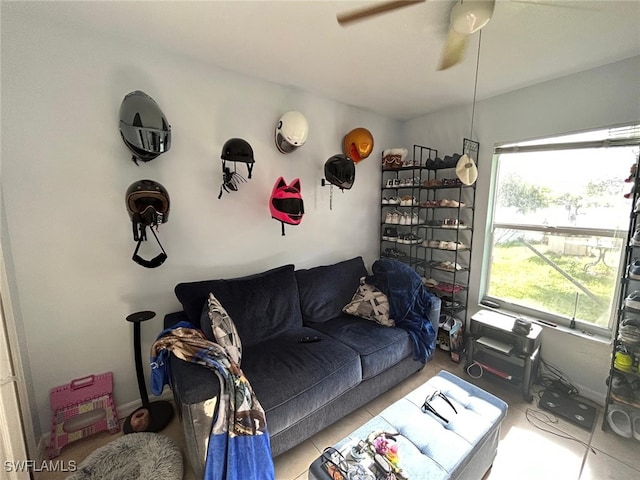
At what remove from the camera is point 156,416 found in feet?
5.67

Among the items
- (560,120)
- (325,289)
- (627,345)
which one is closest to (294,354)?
(325,289)

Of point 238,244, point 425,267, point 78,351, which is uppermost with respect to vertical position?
point 238,244

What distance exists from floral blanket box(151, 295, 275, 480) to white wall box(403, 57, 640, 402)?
2.41 meters

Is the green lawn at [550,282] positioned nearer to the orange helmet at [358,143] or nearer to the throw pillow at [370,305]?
the throw pillow at [370,305]

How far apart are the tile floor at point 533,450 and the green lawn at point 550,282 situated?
2.55 feet

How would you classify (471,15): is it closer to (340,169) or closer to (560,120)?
(340,169)

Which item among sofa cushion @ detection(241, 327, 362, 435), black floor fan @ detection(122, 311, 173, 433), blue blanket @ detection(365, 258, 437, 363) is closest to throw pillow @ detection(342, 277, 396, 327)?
blue blanket @ detection(365, 258, 437, 363)

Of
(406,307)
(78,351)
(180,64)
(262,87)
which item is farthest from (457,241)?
(78,351)

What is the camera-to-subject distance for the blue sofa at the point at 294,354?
4.38ft

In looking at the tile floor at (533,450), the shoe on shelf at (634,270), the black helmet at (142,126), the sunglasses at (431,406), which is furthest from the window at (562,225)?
the black helmet at (142,126)

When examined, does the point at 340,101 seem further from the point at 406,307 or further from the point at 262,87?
the point at 406,307

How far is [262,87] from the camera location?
2.18 metres

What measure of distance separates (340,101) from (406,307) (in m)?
2.11

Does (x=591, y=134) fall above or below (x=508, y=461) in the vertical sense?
above
